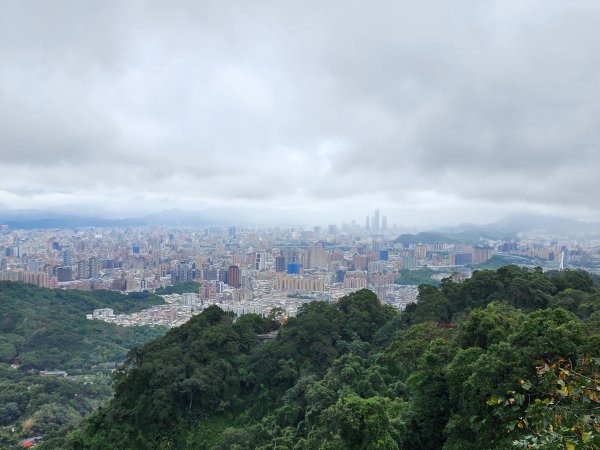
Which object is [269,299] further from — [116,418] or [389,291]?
[116,418]

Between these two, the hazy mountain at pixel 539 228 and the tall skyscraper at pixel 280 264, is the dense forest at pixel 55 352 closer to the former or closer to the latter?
the tall skyscraper at pixel 280 264

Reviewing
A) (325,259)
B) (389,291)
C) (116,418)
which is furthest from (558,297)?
(325,259)

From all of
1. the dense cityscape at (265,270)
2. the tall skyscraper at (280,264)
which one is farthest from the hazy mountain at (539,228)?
the tall skyscraper at (280,264)

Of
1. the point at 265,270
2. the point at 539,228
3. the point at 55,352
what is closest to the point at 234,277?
the point at 265,270

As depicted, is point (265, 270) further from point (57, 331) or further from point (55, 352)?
point (55, 352)

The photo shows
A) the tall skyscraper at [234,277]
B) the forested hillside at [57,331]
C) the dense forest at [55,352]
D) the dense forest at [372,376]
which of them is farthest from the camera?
the tall skyscraper at [234,277]

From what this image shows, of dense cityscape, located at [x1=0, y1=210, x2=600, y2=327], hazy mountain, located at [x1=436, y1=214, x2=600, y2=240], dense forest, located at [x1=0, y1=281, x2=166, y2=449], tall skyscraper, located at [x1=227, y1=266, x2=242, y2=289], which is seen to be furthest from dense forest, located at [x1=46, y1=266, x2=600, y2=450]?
hazy mountain, located at [x1=436, y1=214, x2=600, y2=240]

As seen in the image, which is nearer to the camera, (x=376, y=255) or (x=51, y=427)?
(x=51, y=427)
